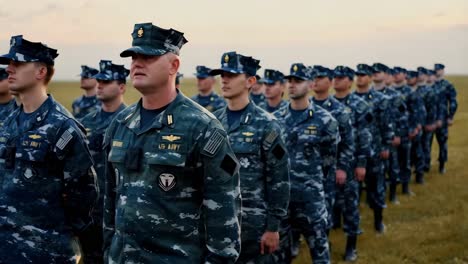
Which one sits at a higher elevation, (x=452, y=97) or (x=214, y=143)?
(x=214, y=143)

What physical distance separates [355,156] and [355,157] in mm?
17

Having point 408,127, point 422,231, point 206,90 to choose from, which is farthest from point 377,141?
point 206,90

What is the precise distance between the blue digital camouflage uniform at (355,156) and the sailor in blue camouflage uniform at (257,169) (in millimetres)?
2966

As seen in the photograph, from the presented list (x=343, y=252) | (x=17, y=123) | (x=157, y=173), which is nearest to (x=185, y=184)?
(x=157, y=173)

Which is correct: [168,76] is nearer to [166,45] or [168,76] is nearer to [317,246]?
[166,45]

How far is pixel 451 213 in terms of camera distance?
402 inches

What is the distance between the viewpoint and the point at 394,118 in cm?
1119

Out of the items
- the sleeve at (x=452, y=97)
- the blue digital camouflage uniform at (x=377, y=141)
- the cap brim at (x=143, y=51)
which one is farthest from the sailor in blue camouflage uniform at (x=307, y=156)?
the sleeve at (x=452, y=97)

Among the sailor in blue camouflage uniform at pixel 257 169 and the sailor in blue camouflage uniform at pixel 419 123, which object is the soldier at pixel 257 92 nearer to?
the sailor in blue camouflage uniform at pixel 419 123

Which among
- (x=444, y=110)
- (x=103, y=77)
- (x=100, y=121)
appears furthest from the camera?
(x=444, y=110)

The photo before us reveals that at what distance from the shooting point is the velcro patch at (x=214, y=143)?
2816 mm

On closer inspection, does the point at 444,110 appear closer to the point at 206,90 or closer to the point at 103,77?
the point at 206,90

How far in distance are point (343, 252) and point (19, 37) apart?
560 centimetres

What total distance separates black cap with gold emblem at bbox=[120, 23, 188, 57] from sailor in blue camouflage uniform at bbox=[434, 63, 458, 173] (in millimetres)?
13471
